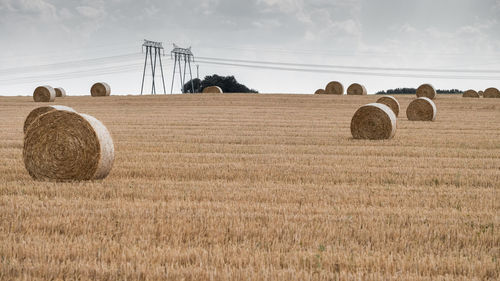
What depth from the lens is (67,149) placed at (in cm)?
1090

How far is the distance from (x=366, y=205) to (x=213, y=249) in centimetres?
327

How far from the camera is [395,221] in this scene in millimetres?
7574

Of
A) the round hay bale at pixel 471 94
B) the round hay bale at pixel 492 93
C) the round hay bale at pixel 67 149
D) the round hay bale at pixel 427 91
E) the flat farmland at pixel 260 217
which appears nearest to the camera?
the flat farmland at pixel 260 217

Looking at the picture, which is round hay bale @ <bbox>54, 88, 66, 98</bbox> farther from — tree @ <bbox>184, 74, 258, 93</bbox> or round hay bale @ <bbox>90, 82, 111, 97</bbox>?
tree @ <bbox>184, 74, 258, 93</bbox>

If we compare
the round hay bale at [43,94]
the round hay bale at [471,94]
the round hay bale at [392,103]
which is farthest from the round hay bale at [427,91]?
the round hay bale at [43,94]

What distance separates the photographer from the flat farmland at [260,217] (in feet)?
18.7

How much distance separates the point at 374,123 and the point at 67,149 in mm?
11564

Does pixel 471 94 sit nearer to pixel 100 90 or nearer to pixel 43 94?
pixel 100 90

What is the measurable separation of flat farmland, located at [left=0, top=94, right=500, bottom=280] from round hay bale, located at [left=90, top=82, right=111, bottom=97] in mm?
36711

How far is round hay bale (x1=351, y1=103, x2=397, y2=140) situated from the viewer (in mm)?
19289

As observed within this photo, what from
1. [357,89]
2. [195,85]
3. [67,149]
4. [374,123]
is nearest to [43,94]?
[357,89]

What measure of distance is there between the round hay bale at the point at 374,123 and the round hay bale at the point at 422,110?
969cm

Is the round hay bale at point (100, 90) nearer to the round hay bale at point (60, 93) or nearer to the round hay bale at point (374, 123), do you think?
the round hay bale at point (60, 93)

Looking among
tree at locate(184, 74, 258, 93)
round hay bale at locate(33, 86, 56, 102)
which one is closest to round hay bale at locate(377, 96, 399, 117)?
round hay bale at locate(33, 86, 56, 102)
